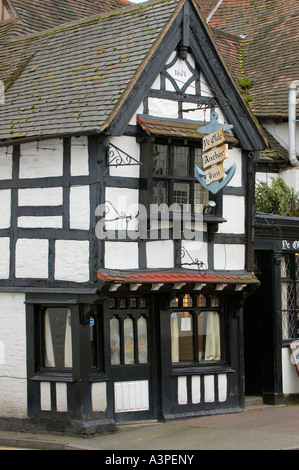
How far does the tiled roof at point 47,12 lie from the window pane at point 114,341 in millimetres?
7919

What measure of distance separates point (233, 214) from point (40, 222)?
366 cm

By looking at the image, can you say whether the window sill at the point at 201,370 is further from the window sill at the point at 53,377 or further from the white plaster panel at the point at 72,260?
the white plaster panel at the point at 72,260

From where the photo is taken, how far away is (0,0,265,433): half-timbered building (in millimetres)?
14547

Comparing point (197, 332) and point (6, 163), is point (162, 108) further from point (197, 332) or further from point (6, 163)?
point (197, 332)

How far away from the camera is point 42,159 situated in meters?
15.1

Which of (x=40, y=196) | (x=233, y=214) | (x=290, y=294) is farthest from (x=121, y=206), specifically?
(x=290, y=294)

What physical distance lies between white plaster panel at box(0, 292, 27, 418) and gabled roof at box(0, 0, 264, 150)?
9.57ft

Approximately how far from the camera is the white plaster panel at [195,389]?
15.8 meters

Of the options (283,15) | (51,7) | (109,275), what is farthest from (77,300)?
(283,15)

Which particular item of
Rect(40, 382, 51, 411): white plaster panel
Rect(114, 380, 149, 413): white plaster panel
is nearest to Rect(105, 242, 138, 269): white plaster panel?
Rect(114, 380, 149, 413): white plaster panel

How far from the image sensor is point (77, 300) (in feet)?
47.5
